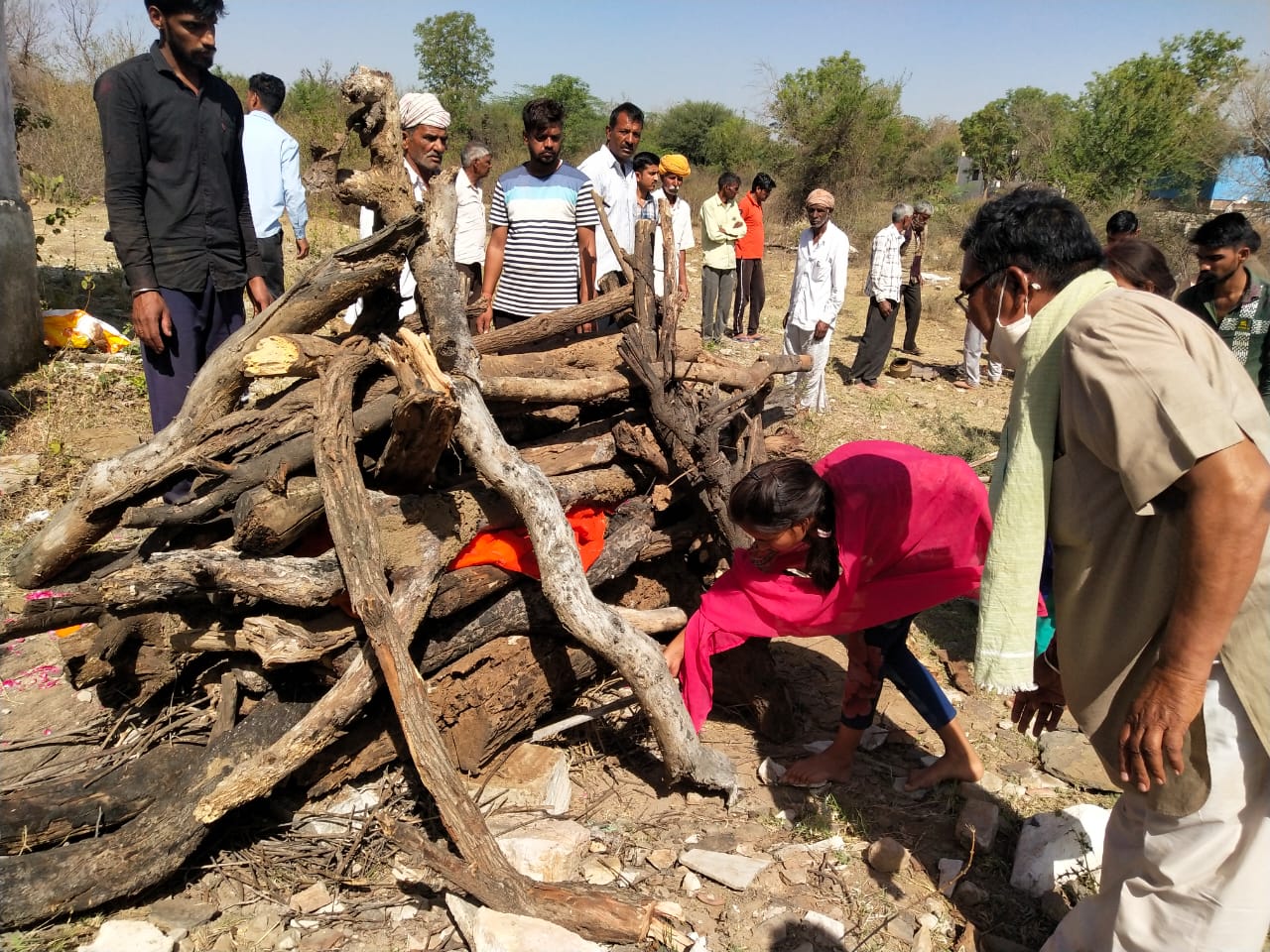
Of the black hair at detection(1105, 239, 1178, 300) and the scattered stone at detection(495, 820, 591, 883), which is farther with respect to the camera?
the black hair at detection(1105, 239, 1178, 300)

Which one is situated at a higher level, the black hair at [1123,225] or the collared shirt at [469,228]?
the black hair at [1123,225]

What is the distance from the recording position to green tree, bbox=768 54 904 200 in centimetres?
2598

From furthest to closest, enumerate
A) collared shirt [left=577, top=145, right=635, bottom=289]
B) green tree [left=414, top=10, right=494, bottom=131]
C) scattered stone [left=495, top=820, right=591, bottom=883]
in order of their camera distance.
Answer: green tree [left=414, top=10, right=494, bottom=131] → collared shirt [left=577, top=145, right=635, bottom=289] → scattered stone [left=495, top=820, right=591, bottom=883]

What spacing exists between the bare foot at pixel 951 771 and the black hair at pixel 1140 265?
2.21 m

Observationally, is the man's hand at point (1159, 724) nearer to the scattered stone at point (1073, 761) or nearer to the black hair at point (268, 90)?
the scattered stone at point (1073, 761)

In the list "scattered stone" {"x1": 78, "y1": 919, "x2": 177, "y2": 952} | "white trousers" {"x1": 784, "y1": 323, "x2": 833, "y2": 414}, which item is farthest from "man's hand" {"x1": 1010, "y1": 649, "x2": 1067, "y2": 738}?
"white trousers" {"x1": 784, "y1": 323, "x2": 833, "y2": 414}

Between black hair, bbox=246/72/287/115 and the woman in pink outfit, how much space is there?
17.6 ft

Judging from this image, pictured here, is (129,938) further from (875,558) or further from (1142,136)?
(1142,136)

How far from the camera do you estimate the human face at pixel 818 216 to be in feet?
24.7

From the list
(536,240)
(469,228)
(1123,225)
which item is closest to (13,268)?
(469,228)

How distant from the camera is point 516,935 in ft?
7.27

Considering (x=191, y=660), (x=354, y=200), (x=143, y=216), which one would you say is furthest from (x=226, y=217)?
(x=191, y=660)

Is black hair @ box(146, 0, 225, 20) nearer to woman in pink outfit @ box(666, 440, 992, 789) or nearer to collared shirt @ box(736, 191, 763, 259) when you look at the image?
woman in pink outfit @ box(666, 440, 992, 789)

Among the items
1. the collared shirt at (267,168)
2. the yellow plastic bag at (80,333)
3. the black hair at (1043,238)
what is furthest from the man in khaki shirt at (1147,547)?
the yellow plastic bag at (80,333)
